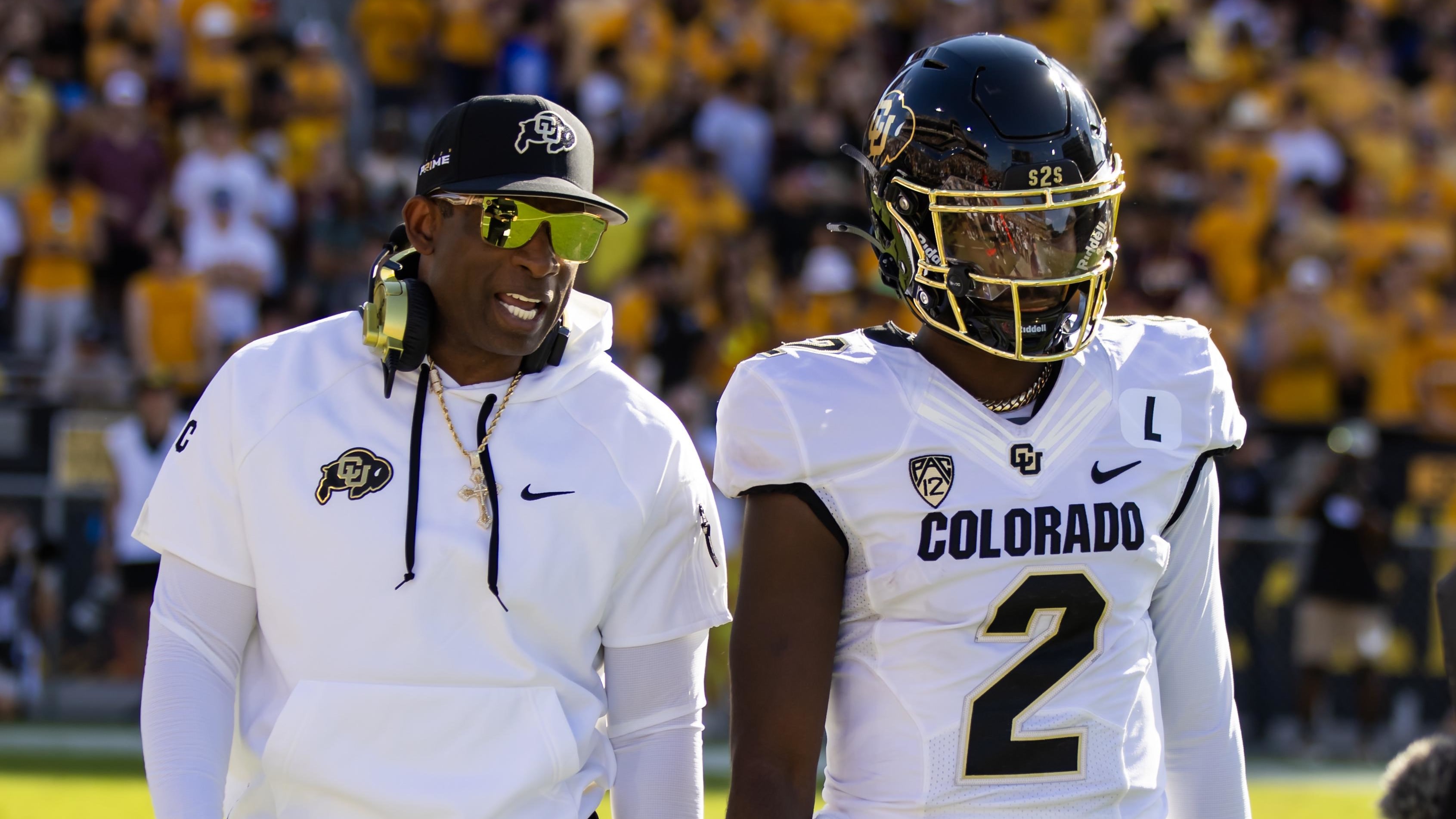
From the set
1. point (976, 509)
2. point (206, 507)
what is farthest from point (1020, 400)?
point (206, 507)

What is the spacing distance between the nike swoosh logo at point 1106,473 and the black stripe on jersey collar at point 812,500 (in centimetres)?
39

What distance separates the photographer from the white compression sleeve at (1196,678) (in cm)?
280

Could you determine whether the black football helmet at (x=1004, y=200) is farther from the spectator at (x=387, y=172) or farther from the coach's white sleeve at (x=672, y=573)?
the spectator at (x=387, y=172)

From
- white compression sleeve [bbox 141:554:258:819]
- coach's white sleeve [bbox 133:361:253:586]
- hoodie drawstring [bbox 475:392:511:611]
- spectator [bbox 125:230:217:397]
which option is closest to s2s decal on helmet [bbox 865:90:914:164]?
hoodie drawstring [bbox 475:392:511:611]

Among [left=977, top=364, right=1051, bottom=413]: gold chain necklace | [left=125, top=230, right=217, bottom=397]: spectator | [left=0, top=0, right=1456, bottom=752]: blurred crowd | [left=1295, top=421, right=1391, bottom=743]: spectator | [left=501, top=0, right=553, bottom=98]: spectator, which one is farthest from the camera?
[left=501, top=0, right=553, bottom=98]: spectator

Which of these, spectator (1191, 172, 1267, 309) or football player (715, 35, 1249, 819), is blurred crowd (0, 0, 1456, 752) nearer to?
spectator (1191, 172, 1267, 309)

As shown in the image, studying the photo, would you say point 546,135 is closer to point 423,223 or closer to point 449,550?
point 423,223

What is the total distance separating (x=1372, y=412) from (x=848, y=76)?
4570mm

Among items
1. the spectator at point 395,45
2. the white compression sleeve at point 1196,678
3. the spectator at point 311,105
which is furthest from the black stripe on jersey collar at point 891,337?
the spectator at point 395,45

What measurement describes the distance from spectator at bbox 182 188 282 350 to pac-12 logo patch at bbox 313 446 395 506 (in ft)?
28.4

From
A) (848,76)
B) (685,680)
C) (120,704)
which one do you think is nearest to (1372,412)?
(848,76)

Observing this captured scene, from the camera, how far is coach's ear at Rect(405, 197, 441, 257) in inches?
121

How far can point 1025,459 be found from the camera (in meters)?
2.68

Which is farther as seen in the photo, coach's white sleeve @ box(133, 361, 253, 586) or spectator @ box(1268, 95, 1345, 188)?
spectator @ box(1268, 95, 1345, 188)
